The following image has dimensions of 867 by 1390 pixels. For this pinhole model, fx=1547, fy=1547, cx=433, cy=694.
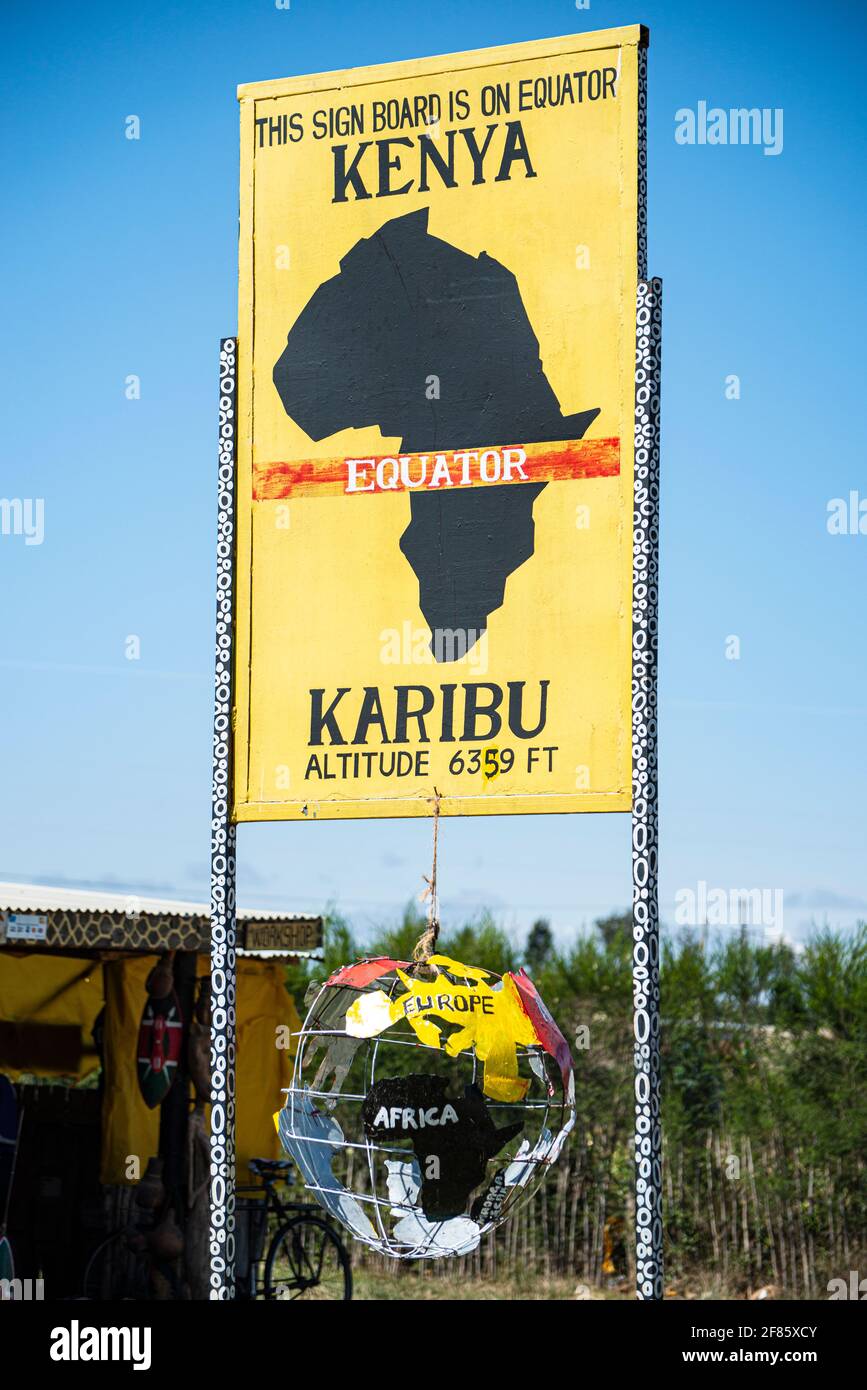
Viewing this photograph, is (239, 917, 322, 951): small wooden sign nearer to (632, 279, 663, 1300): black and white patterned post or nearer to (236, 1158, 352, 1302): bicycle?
(236, 1158, 352, 1302): bicycle

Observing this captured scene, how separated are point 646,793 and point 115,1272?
770cm

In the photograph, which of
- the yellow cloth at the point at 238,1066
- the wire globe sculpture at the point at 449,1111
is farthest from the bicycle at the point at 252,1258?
the wire globe sculpture at the point at 449,1111

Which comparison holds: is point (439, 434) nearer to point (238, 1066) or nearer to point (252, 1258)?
point (252, 1258)

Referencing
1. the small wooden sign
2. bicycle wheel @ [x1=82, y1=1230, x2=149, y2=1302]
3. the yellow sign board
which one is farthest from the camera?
the small wooden sign

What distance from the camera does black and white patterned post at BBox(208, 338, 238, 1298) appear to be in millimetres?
5668

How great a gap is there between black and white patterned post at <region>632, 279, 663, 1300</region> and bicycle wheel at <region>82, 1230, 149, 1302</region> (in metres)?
6.77

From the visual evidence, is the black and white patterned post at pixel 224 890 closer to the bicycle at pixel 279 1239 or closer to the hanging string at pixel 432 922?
the hanging string at pixel 432 922

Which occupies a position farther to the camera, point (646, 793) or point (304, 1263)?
point (304, 1263)

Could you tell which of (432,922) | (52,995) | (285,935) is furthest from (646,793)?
(52,995)

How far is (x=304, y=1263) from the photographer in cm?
1175

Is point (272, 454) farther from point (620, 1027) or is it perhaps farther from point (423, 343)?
point (620, 1027)

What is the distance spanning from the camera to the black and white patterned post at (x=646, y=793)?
5.15 meters

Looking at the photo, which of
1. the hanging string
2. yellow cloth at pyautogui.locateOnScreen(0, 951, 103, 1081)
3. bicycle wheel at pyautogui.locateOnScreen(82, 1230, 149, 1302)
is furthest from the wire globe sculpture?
yellow cloth at pyautogui.locateOnScreen(0, 951, 103, 1081)

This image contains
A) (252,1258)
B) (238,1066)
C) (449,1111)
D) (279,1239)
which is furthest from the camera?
(238,1066)
